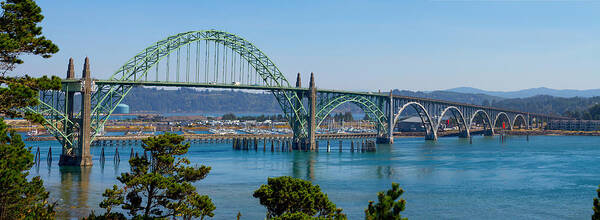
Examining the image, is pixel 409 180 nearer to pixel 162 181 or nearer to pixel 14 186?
pixel 162 181

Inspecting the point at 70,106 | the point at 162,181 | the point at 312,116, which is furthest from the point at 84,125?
the point at 162,181

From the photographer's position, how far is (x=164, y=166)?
28906 mm

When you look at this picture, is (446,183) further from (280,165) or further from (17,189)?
(17,189)

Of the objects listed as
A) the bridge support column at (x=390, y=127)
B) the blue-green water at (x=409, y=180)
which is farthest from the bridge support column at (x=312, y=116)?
the bridge support column at (x=390, y=127)

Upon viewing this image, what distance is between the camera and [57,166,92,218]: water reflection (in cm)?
4412

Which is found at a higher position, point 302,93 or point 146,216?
point 302,93

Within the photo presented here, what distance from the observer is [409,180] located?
65500 mm

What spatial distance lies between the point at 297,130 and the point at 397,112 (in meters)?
35.4

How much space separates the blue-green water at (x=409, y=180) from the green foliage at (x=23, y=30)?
718 inches

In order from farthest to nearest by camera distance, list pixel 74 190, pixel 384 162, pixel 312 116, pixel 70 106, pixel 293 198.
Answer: pixel 312 116, pixel 384 162, pixel 70 106, pixel 74 190, pixel 293 198

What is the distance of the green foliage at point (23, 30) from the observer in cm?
2621

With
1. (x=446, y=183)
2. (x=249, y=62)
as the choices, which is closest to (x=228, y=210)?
(x=446, y=183)

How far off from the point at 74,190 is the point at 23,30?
1159 inches

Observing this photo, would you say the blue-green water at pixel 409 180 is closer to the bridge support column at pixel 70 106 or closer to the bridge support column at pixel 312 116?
the bridge support column at pixel 70 106
